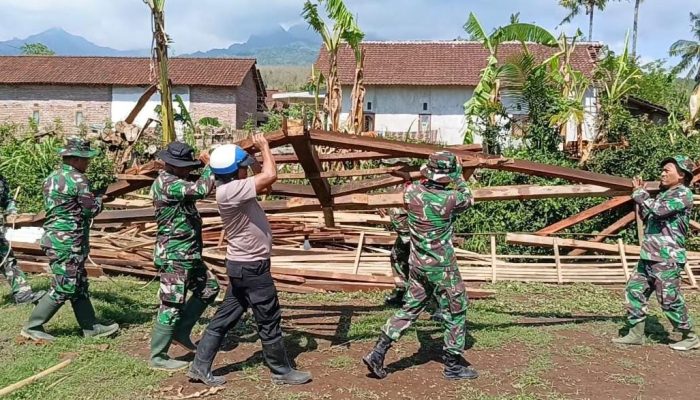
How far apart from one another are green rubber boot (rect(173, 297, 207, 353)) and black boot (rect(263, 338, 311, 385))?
34.9 inches

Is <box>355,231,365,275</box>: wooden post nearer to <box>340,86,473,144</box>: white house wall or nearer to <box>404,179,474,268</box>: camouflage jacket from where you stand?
<box>404,179,474,268</box>: camouflage jacket

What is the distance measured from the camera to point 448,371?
16.0 ft

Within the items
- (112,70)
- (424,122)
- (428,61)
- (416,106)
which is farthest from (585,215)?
(112,70)

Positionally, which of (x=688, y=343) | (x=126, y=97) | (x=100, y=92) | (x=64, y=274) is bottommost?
(x=688, y=343)

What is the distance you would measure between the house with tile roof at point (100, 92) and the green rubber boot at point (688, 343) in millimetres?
26734

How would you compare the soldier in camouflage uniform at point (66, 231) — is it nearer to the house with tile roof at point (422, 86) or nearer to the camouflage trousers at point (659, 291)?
the camouflage trousers at point (659, 291)

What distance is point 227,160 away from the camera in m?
4.33

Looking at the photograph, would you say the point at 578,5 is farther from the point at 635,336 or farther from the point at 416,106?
the point at 635,336

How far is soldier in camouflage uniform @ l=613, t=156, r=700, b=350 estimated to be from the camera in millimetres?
5402

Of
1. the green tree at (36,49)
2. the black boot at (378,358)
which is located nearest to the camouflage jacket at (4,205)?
the black boot at (378,358)

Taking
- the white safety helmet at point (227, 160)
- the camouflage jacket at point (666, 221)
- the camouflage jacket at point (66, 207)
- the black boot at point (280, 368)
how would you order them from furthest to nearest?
the camouflage jacket at point (66, 207) → the camouflage jacket at point (666, 221) → the black boot at point (280, 368) → the white safety helmet at point (227, 160)

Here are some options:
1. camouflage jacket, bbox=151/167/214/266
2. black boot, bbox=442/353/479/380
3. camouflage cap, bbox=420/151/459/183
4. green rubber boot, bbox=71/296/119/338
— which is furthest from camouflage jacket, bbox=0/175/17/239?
black boot, bbox=442/353/479/380

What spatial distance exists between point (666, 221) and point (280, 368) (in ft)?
12.0

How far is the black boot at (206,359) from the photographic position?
4.60m
